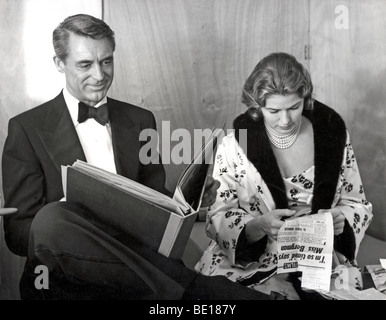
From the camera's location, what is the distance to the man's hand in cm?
181

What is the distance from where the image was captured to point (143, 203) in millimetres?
1601

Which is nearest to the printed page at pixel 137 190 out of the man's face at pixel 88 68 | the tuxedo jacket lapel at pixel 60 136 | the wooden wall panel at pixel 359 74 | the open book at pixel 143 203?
the open book at pixel 143 203

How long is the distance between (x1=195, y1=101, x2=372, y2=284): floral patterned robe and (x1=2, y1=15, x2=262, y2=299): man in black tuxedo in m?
0.07

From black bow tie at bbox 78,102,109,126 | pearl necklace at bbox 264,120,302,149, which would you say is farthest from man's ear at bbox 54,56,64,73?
pearl necklace at bbox 264,120,302,149

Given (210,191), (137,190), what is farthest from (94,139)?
(210,191)

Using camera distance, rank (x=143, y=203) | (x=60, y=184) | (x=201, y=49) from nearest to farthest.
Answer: (x=143, y=203) < (x=60, y=184) < (x=201, y=49)

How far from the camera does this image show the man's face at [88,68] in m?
1.80

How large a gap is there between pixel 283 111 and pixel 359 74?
0.30 meters

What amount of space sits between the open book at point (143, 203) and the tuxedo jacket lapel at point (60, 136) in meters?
0.12

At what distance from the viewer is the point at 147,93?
188 centimetres

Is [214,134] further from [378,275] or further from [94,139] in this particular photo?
[378,275]

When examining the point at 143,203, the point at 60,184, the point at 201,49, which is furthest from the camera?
the point at 201,49

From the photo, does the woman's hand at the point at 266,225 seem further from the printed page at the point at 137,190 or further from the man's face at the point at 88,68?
the man's face at the point at 88,68
